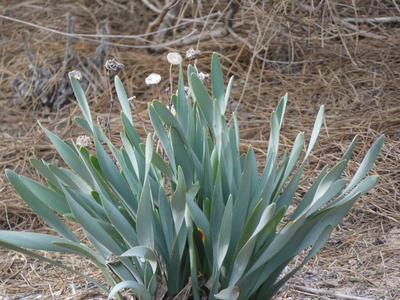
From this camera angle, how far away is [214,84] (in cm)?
185

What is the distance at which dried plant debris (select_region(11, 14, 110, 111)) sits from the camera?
4.22m

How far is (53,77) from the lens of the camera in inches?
169

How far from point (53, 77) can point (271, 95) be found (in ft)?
4.96

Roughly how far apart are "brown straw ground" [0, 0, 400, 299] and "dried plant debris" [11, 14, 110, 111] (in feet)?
0.06

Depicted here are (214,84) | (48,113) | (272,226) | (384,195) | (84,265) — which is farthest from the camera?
(48,113)

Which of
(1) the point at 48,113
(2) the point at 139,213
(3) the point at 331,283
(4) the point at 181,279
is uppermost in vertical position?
(2) the point at 139,213

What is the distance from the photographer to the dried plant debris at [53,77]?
4223 millimetres

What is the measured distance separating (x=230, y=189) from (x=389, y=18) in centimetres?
288

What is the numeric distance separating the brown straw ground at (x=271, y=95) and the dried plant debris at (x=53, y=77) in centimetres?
2

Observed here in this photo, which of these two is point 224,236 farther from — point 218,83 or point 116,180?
point 218,83

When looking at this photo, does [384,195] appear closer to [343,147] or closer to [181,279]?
[343,147]

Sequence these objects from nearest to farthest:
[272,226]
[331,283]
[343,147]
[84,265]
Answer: [272,226], [331,283], [84,265], [343,147]

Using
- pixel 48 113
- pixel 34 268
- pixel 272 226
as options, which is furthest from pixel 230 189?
pixel 48 113

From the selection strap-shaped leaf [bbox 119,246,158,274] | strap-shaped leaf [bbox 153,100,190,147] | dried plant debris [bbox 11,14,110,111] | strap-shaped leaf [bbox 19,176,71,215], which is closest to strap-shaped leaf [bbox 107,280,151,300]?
strap-shaped leaf [bbox 119,246,158,274]
